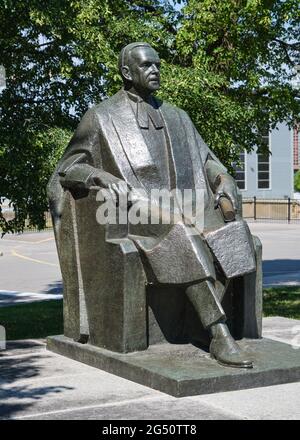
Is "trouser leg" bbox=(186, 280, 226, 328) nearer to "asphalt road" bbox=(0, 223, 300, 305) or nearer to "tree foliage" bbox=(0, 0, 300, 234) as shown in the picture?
"tree foliage" bbox=(0, 0, 300, 234)

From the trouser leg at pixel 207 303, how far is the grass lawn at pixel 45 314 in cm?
379

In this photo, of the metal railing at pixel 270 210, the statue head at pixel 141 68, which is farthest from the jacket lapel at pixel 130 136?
the metal railing at pixel 270 210

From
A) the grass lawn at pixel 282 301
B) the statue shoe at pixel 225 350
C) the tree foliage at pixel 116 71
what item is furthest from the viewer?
the grass lawn at pixel 282 301

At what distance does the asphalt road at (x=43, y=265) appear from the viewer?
14064 mm

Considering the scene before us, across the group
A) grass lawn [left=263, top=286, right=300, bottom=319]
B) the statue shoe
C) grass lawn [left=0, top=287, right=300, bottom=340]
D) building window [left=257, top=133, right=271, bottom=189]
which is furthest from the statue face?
building window [left=257, top=133, right=271, bottom=189]

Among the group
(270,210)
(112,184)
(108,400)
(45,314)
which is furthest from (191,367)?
(270,210)

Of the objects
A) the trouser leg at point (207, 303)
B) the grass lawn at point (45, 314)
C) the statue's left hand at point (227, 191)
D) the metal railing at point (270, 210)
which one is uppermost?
the metal railing at point (270, 210)

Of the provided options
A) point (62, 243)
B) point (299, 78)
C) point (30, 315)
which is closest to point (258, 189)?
point (299, 78)

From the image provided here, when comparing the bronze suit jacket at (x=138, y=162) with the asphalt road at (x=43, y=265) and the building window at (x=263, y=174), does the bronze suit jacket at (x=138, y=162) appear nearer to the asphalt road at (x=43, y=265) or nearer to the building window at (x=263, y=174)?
the asphalt road at (x=43, y=265)

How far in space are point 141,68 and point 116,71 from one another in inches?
110

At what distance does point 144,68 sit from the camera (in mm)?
6582

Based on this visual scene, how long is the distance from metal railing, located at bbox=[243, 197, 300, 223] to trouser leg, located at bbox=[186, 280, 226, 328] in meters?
34.4

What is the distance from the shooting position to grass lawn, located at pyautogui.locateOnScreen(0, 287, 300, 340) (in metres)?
9.70

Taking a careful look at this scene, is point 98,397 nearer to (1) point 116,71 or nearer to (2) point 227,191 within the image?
(2) point 227,191
